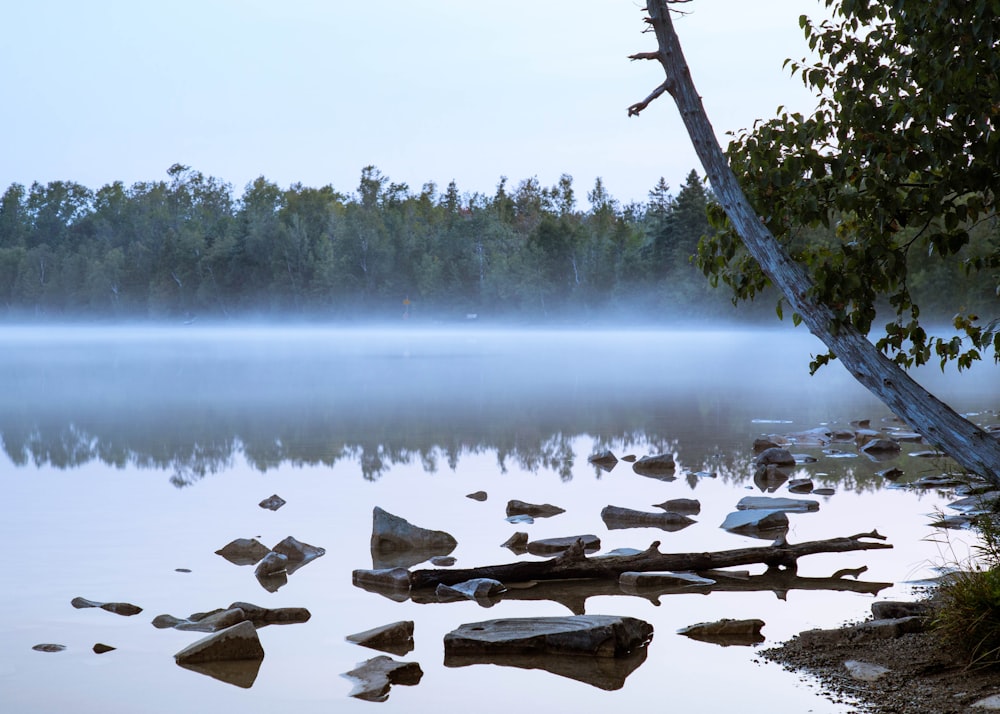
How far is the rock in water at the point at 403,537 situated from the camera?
30.0ft

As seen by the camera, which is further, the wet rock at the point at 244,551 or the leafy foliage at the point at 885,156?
the wet rock at the point at 244,551

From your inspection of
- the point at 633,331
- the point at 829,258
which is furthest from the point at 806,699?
the point at 633,331

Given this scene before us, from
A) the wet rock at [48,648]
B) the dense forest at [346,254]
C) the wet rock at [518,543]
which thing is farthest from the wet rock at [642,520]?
the dense forest at [346,254]

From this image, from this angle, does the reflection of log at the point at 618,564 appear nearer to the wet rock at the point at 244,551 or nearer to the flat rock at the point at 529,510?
the wet rock at the point at 244,551

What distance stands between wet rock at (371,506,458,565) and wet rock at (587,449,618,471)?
501cm

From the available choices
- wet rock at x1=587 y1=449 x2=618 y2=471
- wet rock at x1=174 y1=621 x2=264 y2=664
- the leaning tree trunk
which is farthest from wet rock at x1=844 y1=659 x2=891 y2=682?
wet rock at x1=587 y1=449 x2=618 y2=471

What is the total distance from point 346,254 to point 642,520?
4457 inches

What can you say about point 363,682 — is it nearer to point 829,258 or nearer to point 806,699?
point 806,699

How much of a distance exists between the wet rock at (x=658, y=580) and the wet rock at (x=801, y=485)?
4165mm

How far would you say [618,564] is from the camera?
8.09 m

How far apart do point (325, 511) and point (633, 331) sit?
269ft

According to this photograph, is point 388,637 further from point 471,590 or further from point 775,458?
point 775,458

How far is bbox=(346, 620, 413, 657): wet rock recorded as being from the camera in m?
6.67

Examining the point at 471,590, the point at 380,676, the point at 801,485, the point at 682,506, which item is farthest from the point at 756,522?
the point at 380,676
